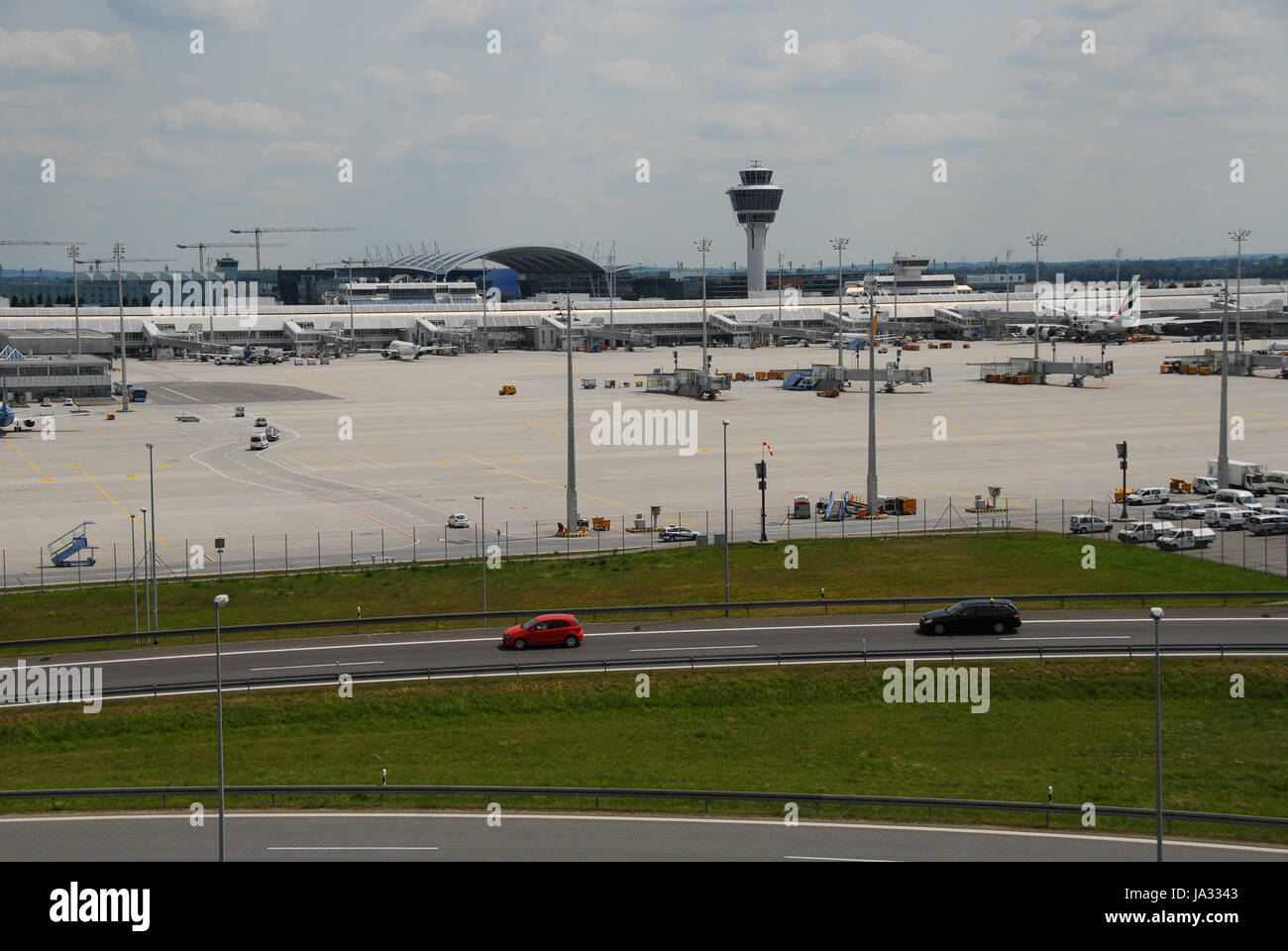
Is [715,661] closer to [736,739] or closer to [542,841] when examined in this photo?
[736,739]

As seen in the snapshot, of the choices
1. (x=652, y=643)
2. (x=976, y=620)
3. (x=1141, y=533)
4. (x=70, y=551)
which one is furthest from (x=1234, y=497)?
(x=70, y=551)

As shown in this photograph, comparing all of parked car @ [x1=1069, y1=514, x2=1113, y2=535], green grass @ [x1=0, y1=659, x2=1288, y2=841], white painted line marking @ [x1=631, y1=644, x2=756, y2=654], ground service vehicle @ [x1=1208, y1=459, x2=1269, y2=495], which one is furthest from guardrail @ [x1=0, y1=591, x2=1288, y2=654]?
ground service vehicle @ [x1=1208, y1=459, x2=1269, y2=495]

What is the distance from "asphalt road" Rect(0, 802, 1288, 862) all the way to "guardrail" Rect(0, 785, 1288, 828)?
0.46 m

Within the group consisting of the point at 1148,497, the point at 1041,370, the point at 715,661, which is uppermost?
the point at 1041,370

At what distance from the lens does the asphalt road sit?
23.0 metres

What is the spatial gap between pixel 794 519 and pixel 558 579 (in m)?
16.2

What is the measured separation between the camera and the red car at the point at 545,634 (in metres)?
36.9

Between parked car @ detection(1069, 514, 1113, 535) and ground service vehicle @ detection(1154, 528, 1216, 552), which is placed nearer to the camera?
ground service vehicle @ detection(1154, 528, 1216, 552)

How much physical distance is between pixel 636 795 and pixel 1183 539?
32.8m
